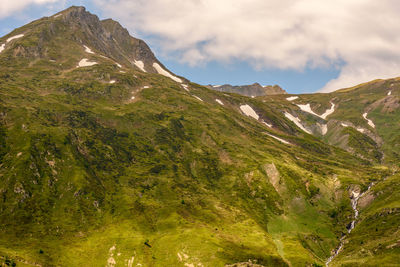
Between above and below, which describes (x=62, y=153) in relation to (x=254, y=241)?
above

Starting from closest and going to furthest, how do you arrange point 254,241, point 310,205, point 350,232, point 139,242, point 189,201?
point 139,242 < point 254,241 < point 350,232 < point 189,201 < point 310,205

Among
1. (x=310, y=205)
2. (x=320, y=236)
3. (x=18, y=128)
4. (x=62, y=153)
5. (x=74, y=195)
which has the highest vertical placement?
(x=18, y=128)

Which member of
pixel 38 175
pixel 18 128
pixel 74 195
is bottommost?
→ pixel 74 195

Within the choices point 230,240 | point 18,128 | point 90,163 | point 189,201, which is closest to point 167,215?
point 189,201

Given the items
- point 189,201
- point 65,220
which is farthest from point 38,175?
point 189,201

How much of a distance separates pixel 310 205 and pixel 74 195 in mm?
135748

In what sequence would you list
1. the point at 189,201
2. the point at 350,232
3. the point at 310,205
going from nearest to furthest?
the point at 350,232 → the point at 189,201 → the point at 310,205

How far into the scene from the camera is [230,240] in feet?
440

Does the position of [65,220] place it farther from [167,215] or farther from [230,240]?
[230,240]

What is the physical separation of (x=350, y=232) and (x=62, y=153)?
16244cm

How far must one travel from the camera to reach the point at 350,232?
161 metres

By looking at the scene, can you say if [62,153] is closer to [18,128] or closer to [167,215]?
[18,128]

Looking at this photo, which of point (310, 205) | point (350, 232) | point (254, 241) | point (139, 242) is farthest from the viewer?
point (310, 205)

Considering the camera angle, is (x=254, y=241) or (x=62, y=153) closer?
(x=254, y=241)
